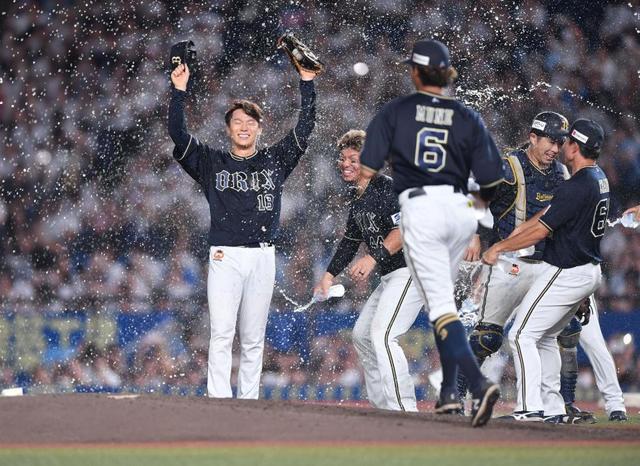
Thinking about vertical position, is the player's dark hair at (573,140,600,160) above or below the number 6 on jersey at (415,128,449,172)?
above

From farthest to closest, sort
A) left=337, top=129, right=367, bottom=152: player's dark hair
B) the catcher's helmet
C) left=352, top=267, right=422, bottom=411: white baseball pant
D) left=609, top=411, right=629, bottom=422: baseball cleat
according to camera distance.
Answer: left=609, top=411, right=629, bottom=422: baseball cleat
the catcher's helmet
left=337, top=129, right=367, bottom=152: player's dark hair
left=352, top=267, right=422, bottom=411: white baseball pant

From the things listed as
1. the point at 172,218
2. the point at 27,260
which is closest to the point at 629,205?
the point at 172,218

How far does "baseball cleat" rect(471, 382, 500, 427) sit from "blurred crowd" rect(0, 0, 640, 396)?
562 cm

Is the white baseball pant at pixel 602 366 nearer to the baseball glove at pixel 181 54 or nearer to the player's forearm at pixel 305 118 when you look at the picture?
the player's forearm at pixel 305 118

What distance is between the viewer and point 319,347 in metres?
10.4

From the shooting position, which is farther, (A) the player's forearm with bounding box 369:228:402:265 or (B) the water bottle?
(B) the water bottle

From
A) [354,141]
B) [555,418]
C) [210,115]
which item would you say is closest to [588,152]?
[354,141]

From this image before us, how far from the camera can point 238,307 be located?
6.74m

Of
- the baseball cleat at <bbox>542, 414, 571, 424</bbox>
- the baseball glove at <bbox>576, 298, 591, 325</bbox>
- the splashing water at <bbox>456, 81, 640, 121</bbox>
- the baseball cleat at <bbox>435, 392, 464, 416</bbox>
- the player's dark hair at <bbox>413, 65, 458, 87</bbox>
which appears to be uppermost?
the splashing water at <bbox>456, 81, 640, 121</bbox>

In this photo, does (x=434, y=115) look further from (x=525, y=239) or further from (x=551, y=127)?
(x=551, y=127)

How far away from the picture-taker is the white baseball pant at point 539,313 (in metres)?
6.32

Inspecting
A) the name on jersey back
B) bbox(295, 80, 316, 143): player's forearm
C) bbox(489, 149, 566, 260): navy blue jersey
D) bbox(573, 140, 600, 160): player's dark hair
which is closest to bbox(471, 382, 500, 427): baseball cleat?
the name on jersey back

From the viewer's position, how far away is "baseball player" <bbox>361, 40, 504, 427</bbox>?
16.6ft

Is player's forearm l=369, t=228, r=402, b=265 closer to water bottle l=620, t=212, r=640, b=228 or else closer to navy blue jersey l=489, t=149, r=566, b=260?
navy blue jersey l=489, t=149, r=566, b=260
